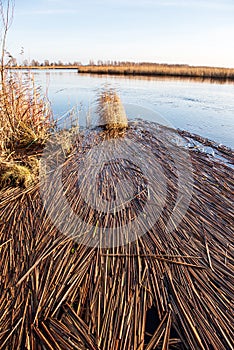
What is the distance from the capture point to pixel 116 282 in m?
2.13

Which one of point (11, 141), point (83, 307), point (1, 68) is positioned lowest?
point (83, 307)

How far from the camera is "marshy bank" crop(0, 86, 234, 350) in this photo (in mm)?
1752

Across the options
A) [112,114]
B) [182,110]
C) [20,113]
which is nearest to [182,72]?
[182,110]

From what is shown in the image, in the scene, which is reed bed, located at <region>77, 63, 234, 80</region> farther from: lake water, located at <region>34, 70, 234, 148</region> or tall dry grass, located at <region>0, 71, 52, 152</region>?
tall dry grass, located at <region>0, 71, 52, 152</region>

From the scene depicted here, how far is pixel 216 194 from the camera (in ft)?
11.9

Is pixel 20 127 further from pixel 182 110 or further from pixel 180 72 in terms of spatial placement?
pixel 180 72

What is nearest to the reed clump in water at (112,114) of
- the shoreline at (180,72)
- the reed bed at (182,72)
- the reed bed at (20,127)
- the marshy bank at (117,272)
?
the reed bed at (20,127)

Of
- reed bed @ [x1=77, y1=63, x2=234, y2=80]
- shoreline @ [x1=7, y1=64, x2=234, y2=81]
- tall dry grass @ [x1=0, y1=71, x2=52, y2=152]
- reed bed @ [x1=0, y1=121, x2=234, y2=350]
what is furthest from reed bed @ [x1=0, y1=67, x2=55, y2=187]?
reed bed @ [x1=77, y1=63, x2=234, y2=80]

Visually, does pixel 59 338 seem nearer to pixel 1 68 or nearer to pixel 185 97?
pixel 1 68

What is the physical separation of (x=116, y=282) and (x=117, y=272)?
0.10 m

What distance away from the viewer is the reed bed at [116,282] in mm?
1740

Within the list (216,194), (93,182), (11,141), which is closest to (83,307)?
(93,182)

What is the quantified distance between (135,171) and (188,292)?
2.51m

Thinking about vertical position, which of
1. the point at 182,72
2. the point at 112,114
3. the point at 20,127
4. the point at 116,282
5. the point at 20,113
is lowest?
the point at 116,282
